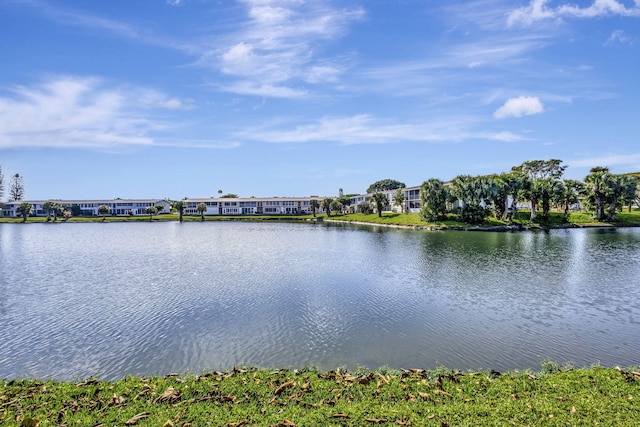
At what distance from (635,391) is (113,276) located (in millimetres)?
32633

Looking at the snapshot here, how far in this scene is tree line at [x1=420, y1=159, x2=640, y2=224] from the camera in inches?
3253

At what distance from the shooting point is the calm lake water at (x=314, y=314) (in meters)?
14.3

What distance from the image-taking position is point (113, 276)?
100 feet

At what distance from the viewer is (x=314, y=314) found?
19.7 meters

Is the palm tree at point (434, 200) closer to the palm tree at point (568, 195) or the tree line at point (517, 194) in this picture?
the tree line at point (517, 194)

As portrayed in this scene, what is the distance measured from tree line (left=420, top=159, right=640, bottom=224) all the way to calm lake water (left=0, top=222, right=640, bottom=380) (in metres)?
48.1

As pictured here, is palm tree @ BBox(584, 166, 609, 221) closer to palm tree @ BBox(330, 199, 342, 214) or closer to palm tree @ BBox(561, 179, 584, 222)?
palm tree @ BBox(561, 179, 584, 222)

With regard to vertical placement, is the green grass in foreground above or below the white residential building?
below

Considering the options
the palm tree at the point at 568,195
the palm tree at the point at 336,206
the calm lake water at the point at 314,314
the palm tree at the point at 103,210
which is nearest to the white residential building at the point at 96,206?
the palm tree at the point at 103,210

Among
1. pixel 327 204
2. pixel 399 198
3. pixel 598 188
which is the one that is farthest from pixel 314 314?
pixel 327 204

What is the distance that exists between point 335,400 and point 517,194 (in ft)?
292

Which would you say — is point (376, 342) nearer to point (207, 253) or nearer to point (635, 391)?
point (635, 391)

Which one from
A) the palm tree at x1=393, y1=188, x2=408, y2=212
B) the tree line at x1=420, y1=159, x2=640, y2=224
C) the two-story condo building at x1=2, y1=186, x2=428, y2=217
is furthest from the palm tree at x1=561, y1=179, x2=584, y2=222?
the two-story condo building at x1=2, y1=186, x2=428, y2=217

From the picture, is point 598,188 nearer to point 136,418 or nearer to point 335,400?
point 335,400
